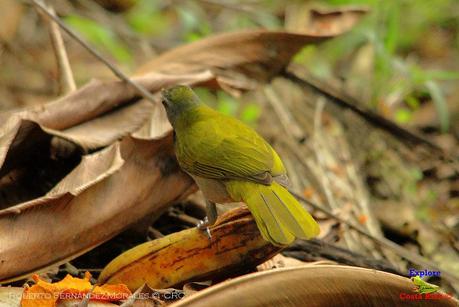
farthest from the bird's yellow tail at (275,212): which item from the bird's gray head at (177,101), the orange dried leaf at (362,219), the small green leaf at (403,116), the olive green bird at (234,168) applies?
the small green leaf at (403,116)

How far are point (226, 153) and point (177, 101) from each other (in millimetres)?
404

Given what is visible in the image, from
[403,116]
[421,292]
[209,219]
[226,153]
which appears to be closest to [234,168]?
[226,153]

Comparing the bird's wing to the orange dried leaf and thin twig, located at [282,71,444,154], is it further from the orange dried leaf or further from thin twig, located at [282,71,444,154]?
thin twig, located at [282,71,444,154]

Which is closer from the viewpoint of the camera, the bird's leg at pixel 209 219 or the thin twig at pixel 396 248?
the bird's leg at pixel 209 219

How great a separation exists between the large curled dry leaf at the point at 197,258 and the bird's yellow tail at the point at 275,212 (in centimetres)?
8

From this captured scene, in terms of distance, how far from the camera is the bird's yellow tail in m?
2.23

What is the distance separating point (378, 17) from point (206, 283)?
345 centimetres

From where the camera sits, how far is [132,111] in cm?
336

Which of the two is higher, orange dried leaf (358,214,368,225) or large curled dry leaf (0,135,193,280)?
orange dried leaf (358,214,368,225)

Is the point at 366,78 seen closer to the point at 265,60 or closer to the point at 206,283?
the point at 265,60

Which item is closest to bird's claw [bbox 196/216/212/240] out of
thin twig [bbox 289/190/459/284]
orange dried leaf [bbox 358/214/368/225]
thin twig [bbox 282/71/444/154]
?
thin twig [bbox 289/190/459/284]

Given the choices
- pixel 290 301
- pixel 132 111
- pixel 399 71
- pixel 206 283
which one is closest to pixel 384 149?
pixel 399 71

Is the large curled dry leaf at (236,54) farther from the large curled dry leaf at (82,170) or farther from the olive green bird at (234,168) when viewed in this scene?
the olive green bird at (234,168)

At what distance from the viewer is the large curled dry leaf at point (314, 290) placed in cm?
190
